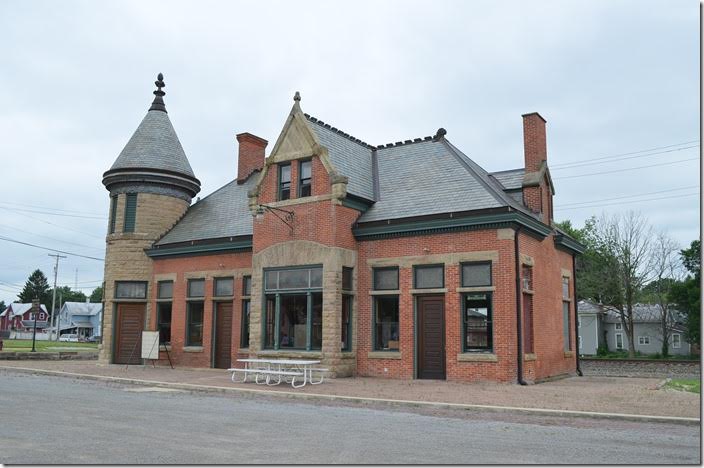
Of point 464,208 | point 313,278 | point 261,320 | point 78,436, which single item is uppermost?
point 464,208

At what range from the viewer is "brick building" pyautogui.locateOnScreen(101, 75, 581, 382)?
18.7 m

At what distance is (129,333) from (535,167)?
→ 18.1 metres

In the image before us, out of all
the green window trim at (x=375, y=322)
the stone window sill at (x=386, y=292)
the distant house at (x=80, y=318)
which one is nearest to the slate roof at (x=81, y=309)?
the distant house at (x=80, y=318)

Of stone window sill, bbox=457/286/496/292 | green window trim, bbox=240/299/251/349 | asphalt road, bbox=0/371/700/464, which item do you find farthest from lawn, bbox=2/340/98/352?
asphalt road, bbox=0/371/700/464

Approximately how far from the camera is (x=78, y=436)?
9.05 metres

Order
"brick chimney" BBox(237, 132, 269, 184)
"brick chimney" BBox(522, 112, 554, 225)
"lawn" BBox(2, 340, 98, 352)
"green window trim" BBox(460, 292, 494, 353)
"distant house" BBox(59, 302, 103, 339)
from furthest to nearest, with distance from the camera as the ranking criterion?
"distant house" BBox(59, 302, 103, 339) → "lawn" BBox(2, 340, 98, 352) → "brick chimney" BBox(237, 132, 269, 184) → "brick chimney" BBox(522, 112, 554, 225) → "green window trim" BBox(460, 292, 494, 353)

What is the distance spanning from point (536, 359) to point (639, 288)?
38.2m

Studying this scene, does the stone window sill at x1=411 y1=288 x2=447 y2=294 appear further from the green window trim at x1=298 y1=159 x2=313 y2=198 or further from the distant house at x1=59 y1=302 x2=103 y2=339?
the distant house at x1=59 y1=302 x2=103 y2=339

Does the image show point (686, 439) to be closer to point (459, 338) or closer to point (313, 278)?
point (459, 338)

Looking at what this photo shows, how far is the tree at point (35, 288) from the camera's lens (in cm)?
11856

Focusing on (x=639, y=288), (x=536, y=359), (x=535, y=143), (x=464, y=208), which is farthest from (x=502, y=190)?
(x=639, y=288)

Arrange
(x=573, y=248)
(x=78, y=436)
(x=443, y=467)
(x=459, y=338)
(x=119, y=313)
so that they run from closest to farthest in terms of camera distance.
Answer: (x=443, y=467), (x=78, y=436), (x=459, y=338), (x=573, y=248), (x=119, y=313)

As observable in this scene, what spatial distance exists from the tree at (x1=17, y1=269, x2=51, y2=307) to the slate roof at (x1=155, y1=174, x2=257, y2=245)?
10249 centimetres

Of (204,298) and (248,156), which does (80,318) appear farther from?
(204,298)
